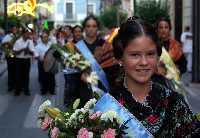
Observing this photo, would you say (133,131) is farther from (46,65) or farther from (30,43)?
(30,43)

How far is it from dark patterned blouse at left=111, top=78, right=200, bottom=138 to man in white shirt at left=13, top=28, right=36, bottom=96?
485 inches

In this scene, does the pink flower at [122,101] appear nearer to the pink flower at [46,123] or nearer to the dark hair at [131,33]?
the dark hair at [131,33]

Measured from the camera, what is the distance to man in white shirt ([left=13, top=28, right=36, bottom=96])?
49.0 feet

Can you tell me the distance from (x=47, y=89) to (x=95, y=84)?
7.73 metres

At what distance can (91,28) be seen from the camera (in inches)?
328

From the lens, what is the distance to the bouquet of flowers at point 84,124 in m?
2.53

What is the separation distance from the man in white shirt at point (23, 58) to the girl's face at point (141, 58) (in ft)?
40.5

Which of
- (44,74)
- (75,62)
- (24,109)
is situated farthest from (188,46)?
(75,62)

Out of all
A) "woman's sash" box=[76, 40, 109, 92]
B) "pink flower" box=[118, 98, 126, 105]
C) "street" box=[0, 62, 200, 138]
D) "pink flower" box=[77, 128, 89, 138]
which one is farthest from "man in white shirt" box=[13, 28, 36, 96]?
"pink flower" box=[77, 128, 89, 138]

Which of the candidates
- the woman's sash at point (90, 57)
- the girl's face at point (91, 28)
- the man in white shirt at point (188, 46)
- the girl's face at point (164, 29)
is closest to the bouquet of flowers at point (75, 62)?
the woman's sash at point (90, 57)

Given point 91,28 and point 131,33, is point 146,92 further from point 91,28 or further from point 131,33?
point 91,28

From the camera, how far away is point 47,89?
15766 mm

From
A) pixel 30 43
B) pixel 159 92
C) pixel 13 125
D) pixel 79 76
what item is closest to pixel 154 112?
pixel 159 92

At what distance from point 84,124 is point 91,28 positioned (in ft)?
19.0
